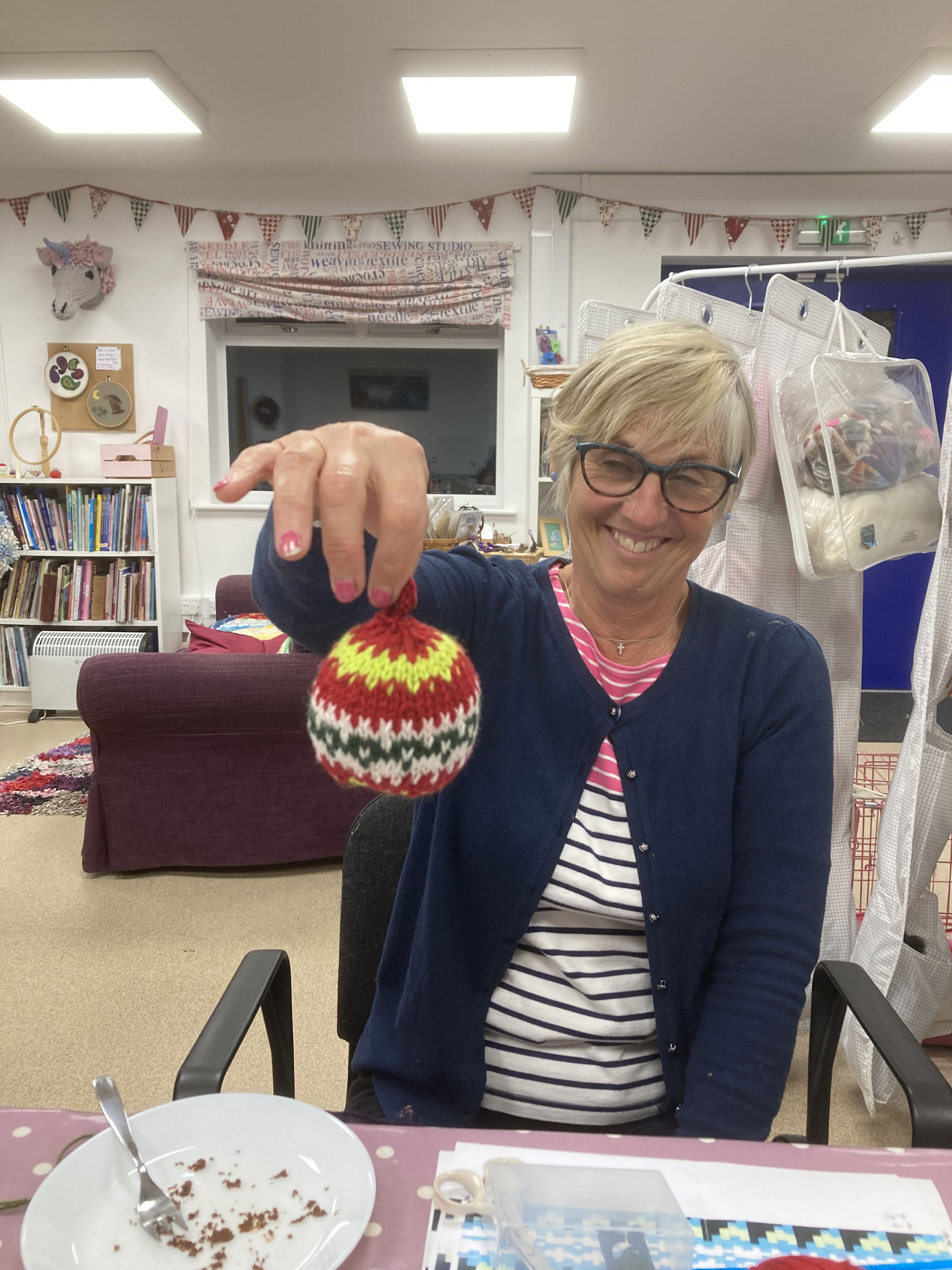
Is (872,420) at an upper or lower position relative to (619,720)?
upper

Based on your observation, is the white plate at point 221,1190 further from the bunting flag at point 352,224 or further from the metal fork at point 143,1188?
the bunting flag at point 352,224

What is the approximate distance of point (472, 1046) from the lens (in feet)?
2.86

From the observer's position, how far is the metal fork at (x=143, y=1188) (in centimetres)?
54

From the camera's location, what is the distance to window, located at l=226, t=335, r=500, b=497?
15.1 feet

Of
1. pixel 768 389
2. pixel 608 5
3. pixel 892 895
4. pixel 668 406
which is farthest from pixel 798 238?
pixel 668 406

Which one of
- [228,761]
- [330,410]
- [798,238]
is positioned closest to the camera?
[228,761]

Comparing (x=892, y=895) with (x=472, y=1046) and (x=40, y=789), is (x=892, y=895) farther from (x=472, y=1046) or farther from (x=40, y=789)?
(x=40, y=789)

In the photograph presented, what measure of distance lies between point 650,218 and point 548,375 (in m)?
1.35

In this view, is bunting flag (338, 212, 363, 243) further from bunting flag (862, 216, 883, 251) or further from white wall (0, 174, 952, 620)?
bunting flag (862, 216, 883, 251)

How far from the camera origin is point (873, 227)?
4148 mm

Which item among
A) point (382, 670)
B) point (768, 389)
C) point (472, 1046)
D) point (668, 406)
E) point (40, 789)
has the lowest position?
point (40, 789)

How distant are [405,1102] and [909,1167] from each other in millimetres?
507

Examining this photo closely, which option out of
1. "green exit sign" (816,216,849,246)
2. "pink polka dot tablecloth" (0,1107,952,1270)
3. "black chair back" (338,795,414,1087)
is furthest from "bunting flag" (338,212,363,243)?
"pink polka dot tablecloth" (0,1107,952,1270)

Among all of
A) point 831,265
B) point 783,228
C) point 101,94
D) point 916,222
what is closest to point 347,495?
point 831,265
